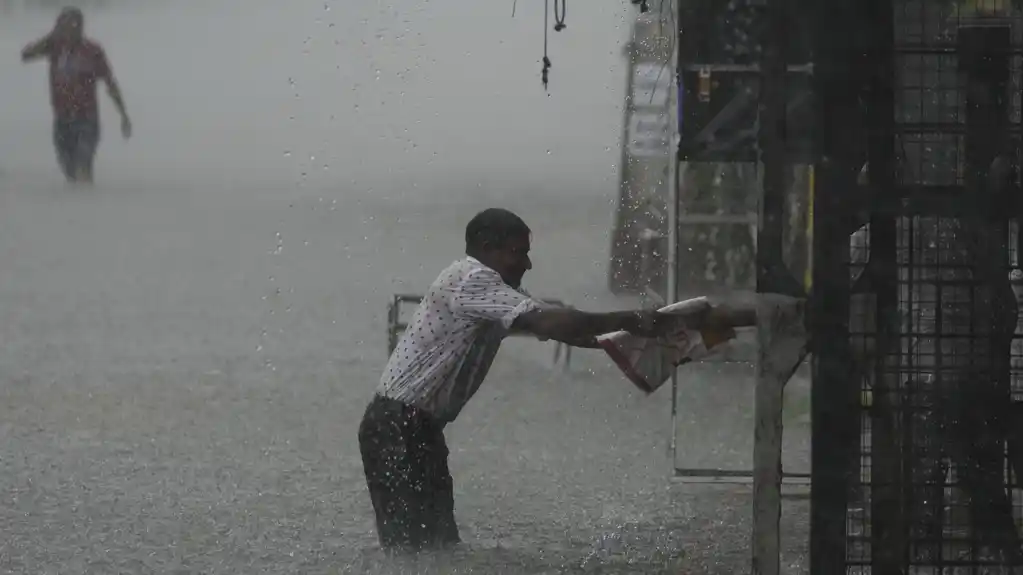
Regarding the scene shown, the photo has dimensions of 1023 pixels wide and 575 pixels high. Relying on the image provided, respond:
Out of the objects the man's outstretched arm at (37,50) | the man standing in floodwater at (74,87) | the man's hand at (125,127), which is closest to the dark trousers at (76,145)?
the man standing in floodwater at (74,87)

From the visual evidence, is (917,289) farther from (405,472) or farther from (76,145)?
(76,145)

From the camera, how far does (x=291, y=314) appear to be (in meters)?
10.9

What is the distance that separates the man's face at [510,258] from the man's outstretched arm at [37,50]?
33.2 feet

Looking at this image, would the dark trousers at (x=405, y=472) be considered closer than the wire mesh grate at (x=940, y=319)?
No

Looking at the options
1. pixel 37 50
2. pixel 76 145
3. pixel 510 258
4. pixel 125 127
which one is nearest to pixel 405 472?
pixel 510 258

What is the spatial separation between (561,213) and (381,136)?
3.38 m

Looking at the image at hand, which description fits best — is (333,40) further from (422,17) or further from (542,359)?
(542,359)

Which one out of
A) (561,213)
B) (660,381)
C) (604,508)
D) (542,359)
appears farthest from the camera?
(561,213)

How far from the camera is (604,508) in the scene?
629cm

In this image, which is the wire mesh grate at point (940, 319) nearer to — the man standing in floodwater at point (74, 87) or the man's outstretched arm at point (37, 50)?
the man standing in floodwater at point (74, 87)

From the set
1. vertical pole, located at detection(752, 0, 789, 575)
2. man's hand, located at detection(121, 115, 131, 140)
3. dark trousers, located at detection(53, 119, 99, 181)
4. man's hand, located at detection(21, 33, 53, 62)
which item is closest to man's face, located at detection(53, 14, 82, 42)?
man's hand, located at detection(21, 33, 53, 62)

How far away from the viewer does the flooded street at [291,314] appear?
19.1ft

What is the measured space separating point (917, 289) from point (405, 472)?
1784 mm

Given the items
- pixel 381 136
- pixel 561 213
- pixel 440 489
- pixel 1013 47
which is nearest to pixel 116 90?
pixel 381 136
